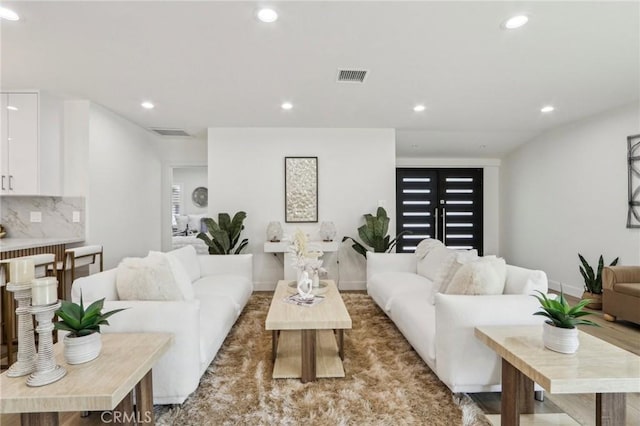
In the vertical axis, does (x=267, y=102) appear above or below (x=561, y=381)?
above

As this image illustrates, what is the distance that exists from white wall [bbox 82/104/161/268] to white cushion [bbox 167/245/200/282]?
1.36 m

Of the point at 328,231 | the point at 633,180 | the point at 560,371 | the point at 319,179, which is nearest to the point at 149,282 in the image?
the point at 560,371

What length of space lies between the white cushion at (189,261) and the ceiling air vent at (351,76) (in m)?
2.46

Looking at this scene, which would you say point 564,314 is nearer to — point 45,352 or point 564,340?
point 564,340

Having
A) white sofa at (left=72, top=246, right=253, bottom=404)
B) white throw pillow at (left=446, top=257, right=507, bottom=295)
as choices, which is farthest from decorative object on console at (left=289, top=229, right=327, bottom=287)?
white throw pillow at (left=446, top=257, right=507, bottom=295)

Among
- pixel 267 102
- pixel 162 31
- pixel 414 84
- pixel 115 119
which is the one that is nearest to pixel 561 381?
pixel 414 84

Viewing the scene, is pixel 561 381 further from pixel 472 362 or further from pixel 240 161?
pixel 240 161

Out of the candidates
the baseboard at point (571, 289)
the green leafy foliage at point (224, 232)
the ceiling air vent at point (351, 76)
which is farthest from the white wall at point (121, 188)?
the baseboard at point (571, 289)

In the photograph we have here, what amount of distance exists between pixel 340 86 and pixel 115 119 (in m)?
3.16

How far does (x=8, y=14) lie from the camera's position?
2043 millimetres

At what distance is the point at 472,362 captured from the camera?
185cm

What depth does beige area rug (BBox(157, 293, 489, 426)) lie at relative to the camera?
68.7 inches

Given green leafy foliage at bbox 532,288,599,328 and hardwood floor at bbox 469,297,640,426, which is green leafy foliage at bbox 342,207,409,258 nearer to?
hardwood floor at bbox 469,297,640,426

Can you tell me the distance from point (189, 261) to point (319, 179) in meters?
2.37
